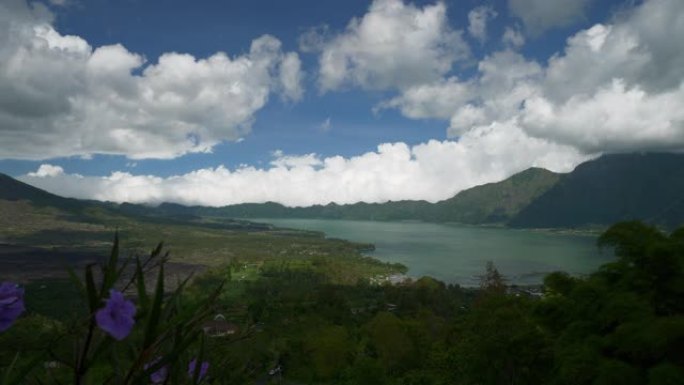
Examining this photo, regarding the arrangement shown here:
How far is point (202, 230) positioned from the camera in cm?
15188

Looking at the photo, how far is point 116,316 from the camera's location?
698mm

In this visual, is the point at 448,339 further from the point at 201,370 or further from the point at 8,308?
the point at 8,308

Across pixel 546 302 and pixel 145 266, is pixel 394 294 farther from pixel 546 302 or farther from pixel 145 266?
pixel 145 266

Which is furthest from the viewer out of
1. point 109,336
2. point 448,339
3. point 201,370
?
point 448,339

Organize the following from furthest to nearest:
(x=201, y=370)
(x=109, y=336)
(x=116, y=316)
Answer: (x=201, y=370)
(x=109, y=336)
(x=116, y=316)

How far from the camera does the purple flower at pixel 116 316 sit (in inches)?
26.6

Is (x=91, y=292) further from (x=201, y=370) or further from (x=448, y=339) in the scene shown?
(x=448, y=339)

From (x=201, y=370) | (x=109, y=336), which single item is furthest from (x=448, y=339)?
(x=109, y=336)

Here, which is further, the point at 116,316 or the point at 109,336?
the point at 109,336

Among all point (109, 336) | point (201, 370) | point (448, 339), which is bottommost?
point (448, 339)

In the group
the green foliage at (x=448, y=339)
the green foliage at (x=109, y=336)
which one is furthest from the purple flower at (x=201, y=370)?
the green foliage at (x=109, y=336)

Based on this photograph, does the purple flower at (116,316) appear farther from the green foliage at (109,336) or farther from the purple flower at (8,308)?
the purple flower at (8,308)

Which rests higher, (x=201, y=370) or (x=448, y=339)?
(x=201, y=370)

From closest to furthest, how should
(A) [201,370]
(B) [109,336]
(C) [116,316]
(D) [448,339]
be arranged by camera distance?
1. (C) [116,316]
2. (B) [109,336]
3. (A) [201,370]
4. (D) [448,339]
